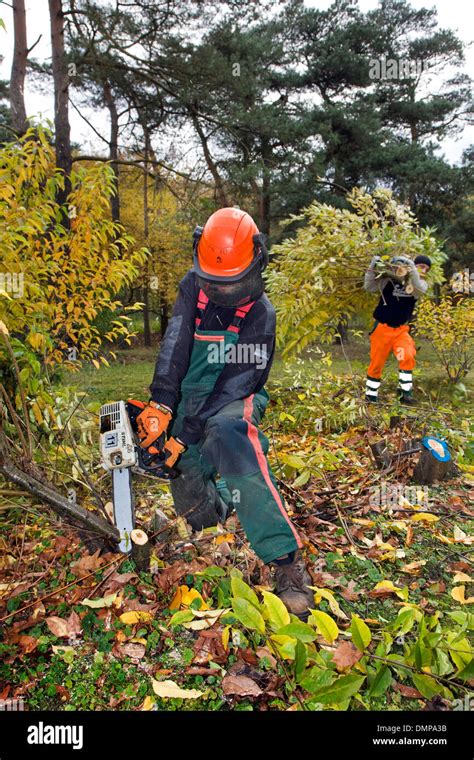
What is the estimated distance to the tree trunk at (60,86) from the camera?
8344 millimetres

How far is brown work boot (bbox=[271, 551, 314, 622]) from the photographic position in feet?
6.57

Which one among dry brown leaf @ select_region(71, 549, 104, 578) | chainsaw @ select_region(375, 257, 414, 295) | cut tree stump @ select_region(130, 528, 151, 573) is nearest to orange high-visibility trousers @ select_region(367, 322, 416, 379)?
chainsaw @ select_region(375, 257, 414, 295)

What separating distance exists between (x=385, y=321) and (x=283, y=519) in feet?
13.5

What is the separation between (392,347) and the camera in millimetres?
5703

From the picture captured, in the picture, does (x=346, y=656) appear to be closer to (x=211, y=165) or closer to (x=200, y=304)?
(x=200, y=304)

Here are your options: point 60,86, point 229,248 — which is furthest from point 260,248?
point 60,86

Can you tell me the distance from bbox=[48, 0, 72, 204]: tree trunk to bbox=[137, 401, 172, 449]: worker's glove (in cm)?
726

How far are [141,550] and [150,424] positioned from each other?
59 centimetres

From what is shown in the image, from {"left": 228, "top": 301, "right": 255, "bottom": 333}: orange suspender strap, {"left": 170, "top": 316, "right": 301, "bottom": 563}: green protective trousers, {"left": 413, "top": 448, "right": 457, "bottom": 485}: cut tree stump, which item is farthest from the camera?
{"left": 413, "top": 448, "right": 457, "bottom": 485}: cut tree stump

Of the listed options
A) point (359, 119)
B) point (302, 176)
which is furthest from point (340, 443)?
point (359, 119)

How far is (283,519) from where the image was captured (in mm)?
2033

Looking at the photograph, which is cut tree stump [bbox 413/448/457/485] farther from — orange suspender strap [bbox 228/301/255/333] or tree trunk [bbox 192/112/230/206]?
tree trunk [bbox 192/112/230/206]

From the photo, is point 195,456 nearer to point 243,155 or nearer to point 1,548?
point 1,548

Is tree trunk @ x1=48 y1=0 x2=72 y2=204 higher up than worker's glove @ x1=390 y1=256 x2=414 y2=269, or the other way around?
tree trunk @ x1=48 y1=0 x2=72 y2=204
